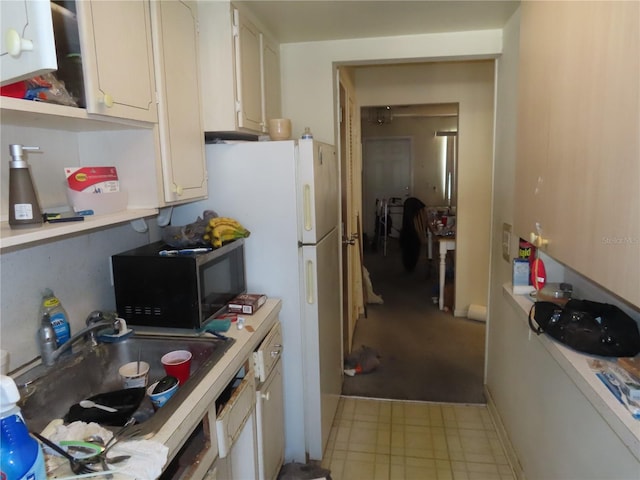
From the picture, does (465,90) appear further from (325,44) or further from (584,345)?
(584,345)

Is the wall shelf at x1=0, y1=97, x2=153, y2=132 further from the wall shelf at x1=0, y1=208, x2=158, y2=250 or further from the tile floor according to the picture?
the tile floor

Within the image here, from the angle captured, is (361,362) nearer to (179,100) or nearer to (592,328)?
(592,328)

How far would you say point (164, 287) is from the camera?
5.28 ft

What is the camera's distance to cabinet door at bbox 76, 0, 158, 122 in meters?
1.17

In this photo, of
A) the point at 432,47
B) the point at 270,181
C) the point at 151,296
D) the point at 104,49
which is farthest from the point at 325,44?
the point at 151,296

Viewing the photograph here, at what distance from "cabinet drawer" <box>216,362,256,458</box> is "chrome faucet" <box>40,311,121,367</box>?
1.58 ft

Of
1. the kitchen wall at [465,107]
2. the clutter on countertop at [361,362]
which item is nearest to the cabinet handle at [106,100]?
the clutter on countertop at [361,362]

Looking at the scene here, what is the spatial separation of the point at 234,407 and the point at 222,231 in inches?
28.9

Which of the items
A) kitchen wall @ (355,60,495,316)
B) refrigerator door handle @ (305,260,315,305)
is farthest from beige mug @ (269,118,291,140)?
kitchen wall @ (355,60,495,316)

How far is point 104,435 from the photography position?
3.42 ft

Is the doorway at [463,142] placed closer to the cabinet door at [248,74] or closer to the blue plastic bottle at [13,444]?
the cabinet door at [248,74]

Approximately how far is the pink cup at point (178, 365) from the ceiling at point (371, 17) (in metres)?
1.56

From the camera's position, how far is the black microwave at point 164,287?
158cm

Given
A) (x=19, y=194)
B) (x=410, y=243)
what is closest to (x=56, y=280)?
(x=19, y=194)
